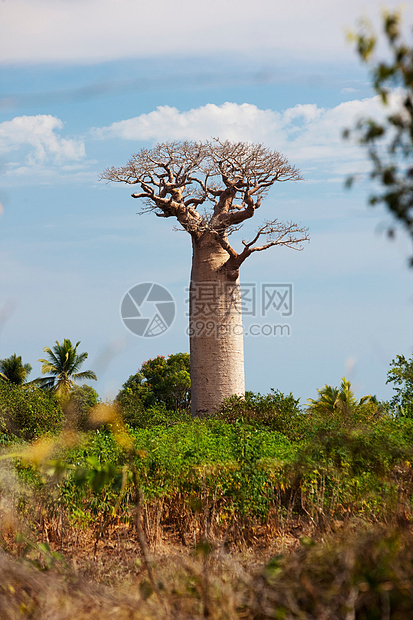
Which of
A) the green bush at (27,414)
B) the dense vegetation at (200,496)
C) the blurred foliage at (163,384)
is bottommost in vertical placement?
the dense vegetation at (200,496)

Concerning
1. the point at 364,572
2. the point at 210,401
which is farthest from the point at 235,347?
the point at 364,572

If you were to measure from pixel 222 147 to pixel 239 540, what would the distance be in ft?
32.9

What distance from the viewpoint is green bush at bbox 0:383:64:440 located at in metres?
13.0

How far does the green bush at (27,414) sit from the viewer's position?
13.0 m

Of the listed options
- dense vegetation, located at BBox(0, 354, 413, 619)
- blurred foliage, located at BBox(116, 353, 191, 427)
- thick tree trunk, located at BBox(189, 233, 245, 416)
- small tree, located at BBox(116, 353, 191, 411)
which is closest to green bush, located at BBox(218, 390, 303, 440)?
thick tree trunk, located at BBox(189, 233, 245, 416)

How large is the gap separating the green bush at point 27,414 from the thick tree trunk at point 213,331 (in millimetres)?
3089

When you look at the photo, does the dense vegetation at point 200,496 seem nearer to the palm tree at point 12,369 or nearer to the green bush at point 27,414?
the green bush at point 27,414

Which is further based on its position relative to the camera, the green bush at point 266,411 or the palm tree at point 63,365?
the palm tree at point 63,365

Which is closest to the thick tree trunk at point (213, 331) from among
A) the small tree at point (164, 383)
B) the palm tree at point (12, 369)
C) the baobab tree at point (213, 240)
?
the baobab tree at point (213, 240)

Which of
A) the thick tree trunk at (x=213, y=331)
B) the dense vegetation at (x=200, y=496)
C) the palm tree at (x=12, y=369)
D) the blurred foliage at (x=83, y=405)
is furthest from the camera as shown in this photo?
the palm tree at (x=12, y=369)

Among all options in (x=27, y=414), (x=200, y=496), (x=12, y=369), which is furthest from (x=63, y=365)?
(x=200, y=496)

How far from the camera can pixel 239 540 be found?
570 cm

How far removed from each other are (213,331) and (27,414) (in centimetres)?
435

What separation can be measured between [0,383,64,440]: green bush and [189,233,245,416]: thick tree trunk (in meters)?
3.09
